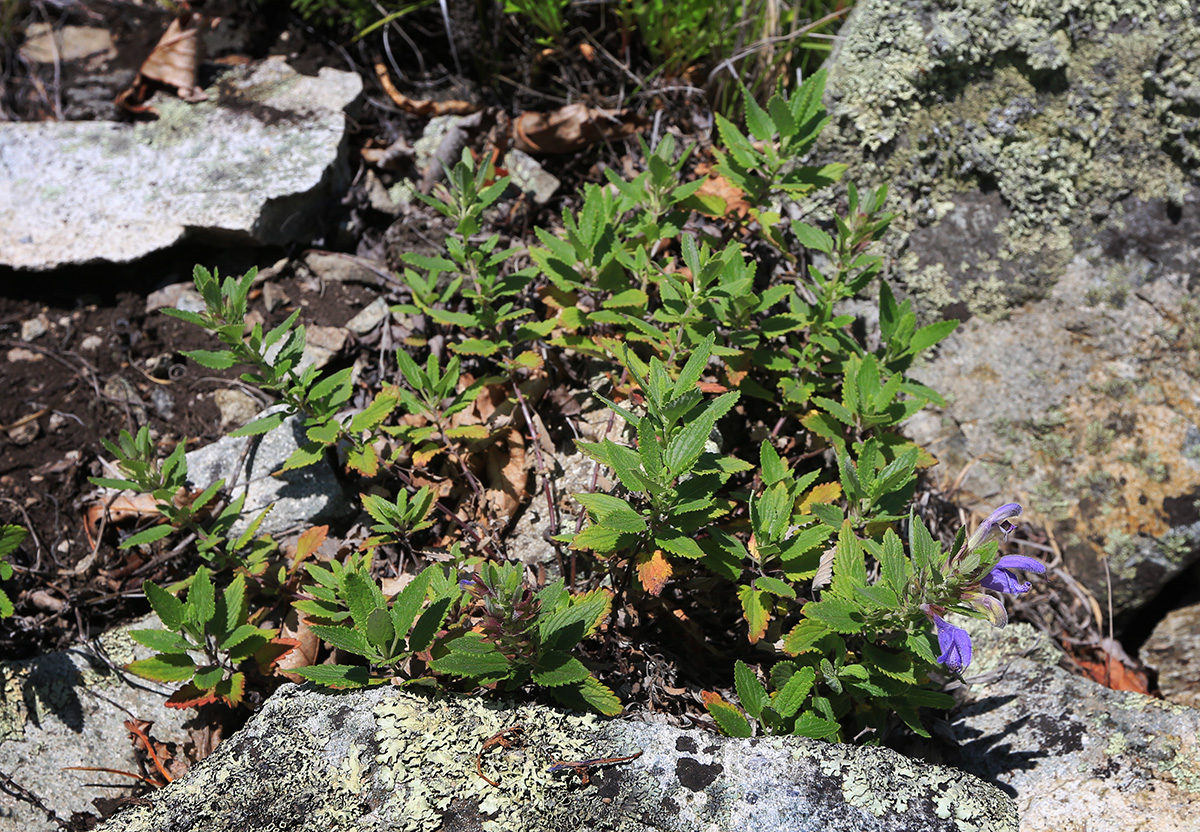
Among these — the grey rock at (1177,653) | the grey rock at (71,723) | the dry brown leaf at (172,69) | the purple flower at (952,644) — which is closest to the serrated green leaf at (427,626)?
the grey rock at (71,723)

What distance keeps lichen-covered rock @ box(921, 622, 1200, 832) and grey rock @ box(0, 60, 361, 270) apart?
3.39m

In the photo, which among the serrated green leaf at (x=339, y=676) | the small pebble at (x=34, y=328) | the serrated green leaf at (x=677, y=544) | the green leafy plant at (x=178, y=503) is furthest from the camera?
the small pebble at (x=34, y=328)

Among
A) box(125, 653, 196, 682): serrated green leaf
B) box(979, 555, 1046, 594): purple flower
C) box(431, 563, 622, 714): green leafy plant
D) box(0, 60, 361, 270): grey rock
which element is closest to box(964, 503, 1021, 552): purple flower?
box(979, 555, 1046, 594): purple flower

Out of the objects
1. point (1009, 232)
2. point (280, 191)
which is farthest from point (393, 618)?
point (1009, 232)

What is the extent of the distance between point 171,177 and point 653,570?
2.93 m

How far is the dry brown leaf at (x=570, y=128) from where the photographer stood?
385cm

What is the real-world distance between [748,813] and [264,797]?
112cm

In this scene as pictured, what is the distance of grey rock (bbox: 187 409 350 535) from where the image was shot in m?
2.92

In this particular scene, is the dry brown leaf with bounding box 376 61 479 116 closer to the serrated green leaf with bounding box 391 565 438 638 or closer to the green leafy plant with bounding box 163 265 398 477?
the green leafy plant with bounding box 163 265 398 477

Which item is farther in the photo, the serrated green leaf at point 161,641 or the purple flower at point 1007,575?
the serrated green leaf at point 161,641

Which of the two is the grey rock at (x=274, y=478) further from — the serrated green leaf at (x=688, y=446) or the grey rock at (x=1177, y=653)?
the grey rock at (x=1177, y=653)

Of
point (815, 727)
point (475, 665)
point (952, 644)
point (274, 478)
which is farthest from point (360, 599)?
point (952, 644)

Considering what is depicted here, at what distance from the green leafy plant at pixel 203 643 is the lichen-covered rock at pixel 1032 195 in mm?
2632

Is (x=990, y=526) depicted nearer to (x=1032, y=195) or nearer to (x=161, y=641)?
(x=1032, y=195)
